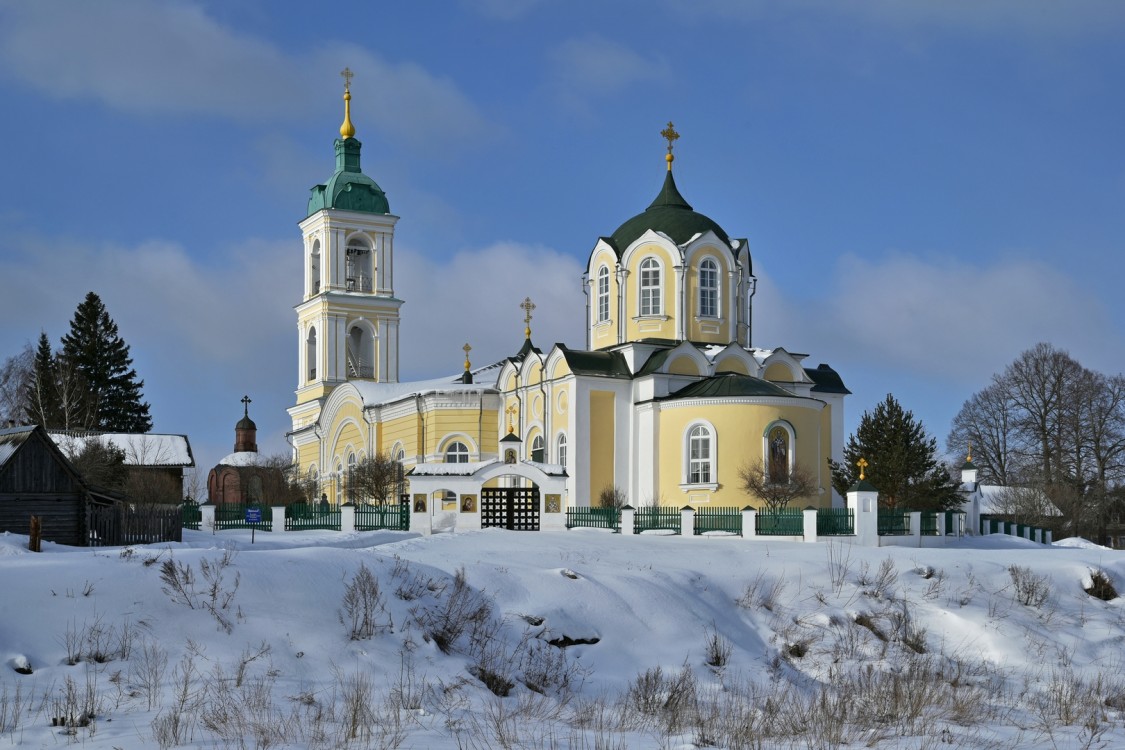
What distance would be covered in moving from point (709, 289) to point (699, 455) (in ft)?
22.7

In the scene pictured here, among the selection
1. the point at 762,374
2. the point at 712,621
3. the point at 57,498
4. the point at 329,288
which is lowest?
the point at 712,621

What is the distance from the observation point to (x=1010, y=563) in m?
26.7

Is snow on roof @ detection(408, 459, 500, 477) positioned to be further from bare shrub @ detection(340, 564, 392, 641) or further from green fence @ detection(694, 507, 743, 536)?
bare shrub @ detection(340, 564, 392, 641)

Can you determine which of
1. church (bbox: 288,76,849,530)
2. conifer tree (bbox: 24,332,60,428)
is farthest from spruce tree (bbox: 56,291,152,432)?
church (bbox: 288,76,849,530)

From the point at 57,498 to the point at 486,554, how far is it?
710 cm

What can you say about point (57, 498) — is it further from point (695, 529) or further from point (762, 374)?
point (762, 374)

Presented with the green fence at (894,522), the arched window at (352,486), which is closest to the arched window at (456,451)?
the arched window at (352,486)

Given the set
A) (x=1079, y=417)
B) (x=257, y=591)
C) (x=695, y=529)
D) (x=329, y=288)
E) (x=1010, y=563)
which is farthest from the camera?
(x=329, y=288)

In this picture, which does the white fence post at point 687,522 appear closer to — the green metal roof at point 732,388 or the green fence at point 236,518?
the green metal roof at point 732,388

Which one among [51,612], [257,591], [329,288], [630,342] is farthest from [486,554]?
[329,288]

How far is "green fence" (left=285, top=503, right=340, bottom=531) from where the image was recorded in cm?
3491

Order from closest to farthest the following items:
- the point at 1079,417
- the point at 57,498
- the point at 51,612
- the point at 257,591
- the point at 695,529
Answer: the point at 51,612 < the point at 257,591 < the point at 57,498 < the point at 695,529 < the point at 1079,417

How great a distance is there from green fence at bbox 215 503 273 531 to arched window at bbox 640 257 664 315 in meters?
14.7

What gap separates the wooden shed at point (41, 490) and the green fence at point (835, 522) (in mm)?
17113
